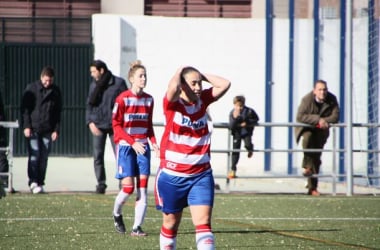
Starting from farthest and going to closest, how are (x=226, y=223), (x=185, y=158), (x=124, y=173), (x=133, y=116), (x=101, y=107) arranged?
1. (x=101, y=107)
2. (x=226, y=223)
3. (x=133, y=116)
4. (x=124, y=173)
5. (x=185, y=158)

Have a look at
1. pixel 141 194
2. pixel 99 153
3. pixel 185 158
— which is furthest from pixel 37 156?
pixel 185 158

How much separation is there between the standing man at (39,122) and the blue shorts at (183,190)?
8.93 metres

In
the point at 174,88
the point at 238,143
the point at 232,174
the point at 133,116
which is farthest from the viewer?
the point at 238,143

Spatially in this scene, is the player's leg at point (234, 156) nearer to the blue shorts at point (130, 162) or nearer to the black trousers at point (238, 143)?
the black trousers at point (238, 143)

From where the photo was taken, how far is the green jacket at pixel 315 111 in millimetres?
18109

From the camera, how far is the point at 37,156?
1769 cm

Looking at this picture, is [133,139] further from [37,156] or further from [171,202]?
[37,156]

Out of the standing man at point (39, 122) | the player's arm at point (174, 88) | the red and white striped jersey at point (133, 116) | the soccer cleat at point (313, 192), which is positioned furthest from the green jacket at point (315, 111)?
the player's arm at point (174, 88)

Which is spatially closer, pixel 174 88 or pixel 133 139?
pixel 174 88

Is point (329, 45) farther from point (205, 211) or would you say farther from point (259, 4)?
point (205, 211)

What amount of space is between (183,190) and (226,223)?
14.9ft

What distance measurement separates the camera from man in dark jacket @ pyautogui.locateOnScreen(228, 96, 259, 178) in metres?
18.7

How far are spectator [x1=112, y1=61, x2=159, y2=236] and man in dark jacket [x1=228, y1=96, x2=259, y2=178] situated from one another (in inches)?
252

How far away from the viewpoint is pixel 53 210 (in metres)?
14.6
